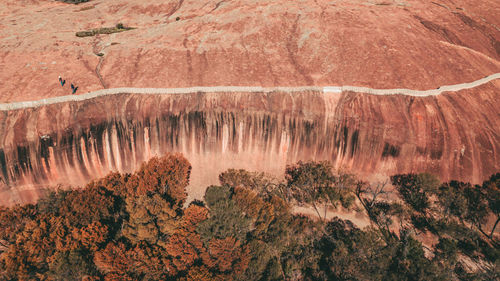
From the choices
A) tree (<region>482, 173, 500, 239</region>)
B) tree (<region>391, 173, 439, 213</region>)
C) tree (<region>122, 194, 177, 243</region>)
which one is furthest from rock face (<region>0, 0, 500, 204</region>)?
tree (<region>122, 194, 177, 243</region>)

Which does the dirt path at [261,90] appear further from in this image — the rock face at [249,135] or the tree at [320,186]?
the tree at [320,186]

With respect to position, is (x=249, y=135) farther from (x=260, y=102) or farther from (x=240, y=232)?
(x=240, y=232)

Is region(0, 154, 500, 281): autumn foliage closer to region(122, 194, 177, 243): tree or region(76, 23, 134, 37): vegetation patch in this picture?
region(122, 194, 177, 243): tree

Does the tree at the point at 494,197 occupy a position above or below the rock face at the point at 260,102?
below

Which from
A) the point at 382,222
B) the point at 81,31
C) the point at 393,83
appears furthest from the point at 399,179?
the point at 81,31

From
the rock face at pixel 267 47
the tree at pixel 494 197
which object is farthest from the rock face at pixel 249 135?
the rock face at pixel 267 47

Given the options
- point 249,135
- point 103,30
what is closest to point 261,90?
point 249,135

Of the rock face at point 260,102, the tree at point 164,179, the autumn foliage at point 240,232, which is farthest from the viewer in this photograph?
the rock face at point 260,102
